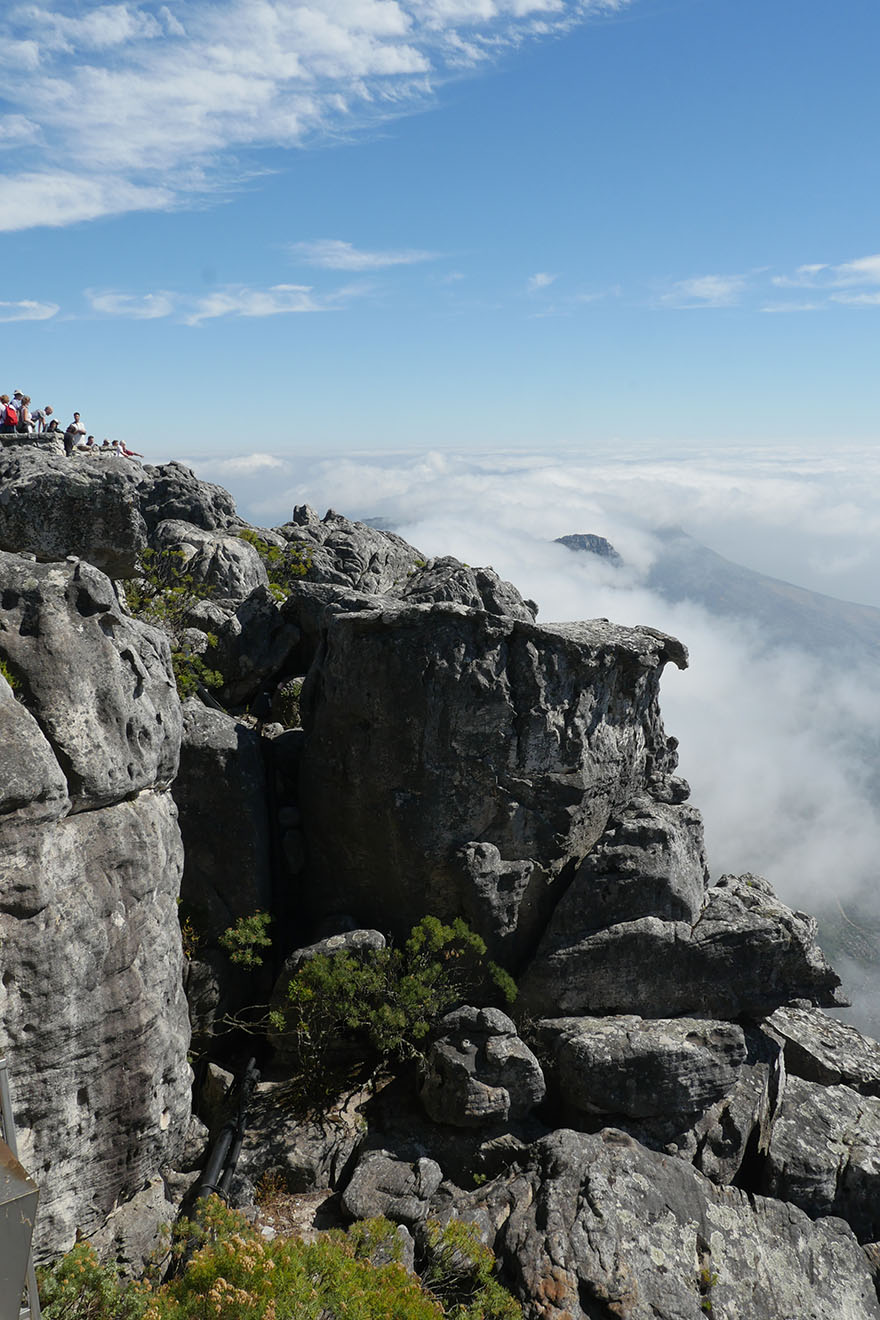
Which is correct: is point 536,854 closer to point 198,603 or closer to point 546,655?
point 546,655

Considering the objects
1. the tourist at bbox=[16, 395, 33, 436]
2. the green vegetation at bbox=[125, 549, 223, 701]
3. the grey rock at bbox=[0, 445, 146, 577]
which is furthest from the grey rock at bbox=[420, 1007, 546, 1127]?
the tourist at bbox=[16, 395, 33, 436]

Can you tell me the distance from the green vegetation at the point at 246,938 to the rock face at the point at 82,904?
3.62m

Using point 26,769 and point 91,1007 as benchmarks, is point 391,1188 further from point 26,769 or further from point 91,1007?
point 26,769

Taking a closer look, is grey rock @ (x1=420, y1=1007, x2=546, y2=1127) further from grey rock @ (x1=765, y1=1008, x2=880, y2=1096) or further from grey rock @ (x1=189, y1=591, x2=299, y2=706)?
grey rock @ (x1=189, y1=591, x2=299, y2=706)

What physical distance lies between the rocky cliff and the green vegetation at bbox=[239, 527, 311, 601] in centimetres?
565

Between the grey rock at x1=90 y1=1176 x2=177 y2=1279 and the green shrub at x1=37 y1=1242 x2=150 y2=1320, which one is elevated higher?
the green shrub at x1=37 y1=1242 x2=150 y2=1320

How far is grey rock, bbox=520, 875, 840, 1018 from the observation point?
25531 millimetres

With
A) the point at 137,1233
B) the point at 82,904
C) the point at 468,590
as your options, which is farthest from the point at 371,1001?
the point at 468,590

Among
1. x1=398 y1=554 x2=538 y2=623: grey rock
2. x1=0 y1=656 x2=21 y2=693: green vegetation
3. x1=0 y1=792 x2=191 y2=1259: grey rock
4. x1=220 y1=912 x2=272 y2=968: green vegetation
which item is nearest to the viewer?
x1=0 y1=792 x2=191 y2=1259: grey rock

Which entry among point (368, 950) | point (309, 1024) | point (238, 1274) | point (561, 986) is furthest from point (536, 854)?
point (238, 1274)

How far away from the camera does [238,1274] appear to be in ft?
48.9

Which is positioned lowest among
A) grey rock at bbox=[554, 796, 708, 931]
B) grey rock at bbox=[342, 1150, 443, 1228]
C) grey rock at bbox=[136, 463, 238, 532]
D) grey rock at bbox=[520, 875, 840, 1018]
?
grey rock at bbox=[342, 1150, 443, 1228]

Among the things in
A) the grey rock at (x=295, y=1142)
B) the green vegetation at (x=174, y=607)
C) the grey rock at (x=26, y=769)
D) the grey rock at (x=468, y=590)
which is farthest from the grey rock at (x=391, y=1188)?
the grey rock at (x=468, y=590)

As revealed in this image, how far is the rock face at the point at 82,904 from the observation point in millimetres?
16422
